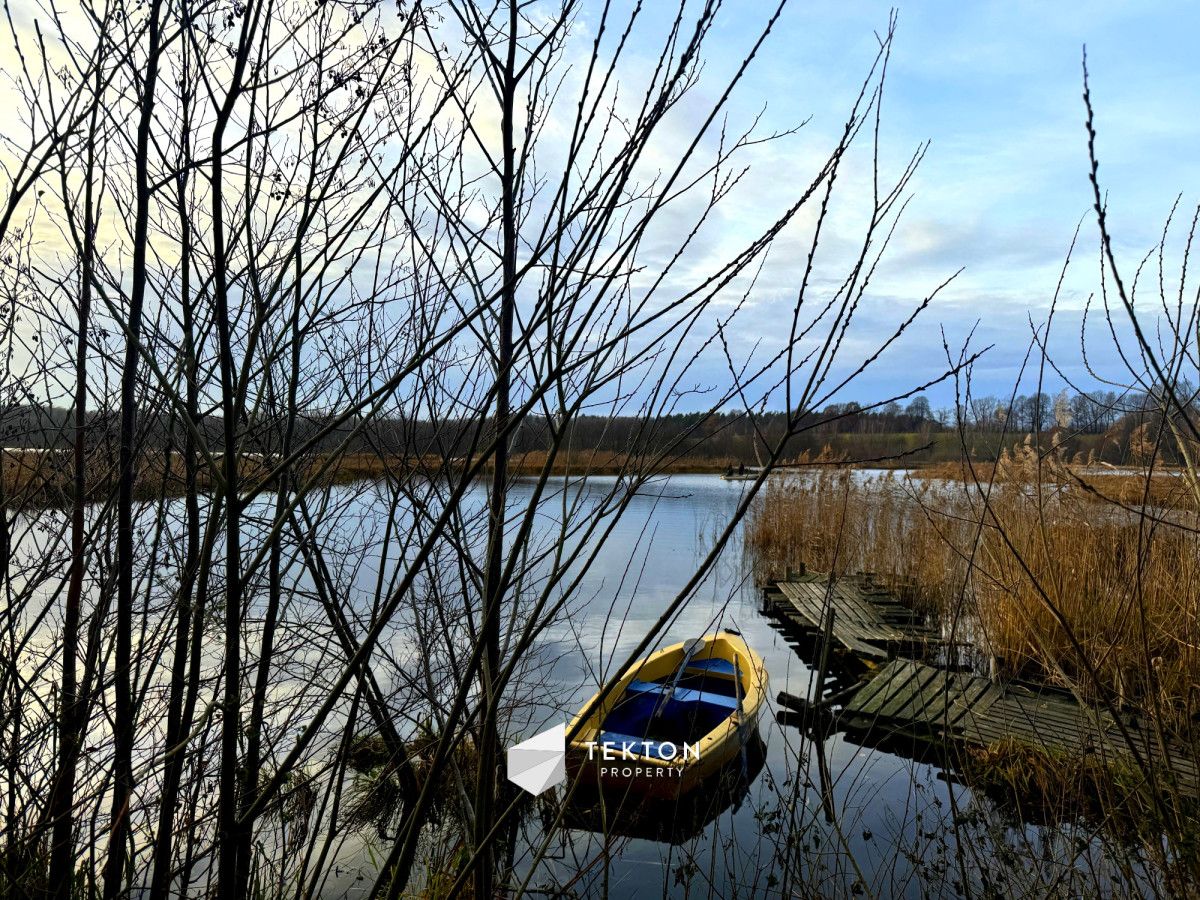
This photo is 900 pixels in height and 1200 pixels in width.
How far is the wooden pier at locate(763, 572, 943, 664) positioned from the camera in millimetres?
8023

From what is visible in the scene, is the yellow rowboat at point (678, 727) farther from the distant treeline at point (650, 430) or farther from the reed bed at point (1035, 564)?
the distant treeline at point (650, 430)

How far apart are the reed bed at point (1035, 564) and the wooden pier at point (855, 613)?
0.29m

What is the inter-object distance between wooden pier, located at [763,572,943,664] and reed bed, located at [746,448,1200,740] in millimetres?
293

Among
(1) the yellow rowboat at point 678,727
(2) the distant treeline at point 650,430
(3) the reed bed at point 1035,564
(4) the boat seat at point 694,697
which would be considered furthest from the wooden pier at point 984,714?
(2) the distant treeline at point 650,430

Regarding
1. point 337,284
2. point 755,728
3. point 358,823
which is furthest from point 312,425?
point 755,728

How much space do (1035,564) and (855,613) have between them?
11.8ft

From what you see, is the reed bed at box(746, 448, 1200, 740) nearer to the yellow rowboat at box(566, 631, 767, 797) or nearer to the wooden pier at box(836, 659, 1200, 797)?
the wooden pier at box(836, 659, 1200, 797)

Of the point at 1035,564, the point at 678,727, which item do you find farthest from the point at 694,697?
the point at 1035,564

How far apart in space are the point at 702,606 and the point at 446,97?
1050cm

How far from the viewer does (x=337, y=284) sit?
1.58 metres

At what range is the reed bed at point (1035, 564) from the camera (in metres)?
1.88

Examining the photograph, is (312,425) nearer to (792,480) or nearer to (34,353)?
(34,353)

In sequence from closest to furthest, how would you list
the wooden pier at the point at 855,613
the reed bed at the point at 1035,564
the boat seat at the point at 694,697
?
the reed bed at the point at 1035,564, the boat seat at the point at 694,697, the wooden pier at the point at 855,613

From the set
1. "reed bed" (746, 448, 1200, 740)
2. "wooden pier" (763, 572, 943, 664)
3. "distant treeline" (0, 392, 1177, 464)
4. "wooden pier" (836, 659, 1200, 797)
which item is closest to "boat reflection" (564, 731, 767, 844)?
"wooden pier" (836, 659, 1200, 797)
